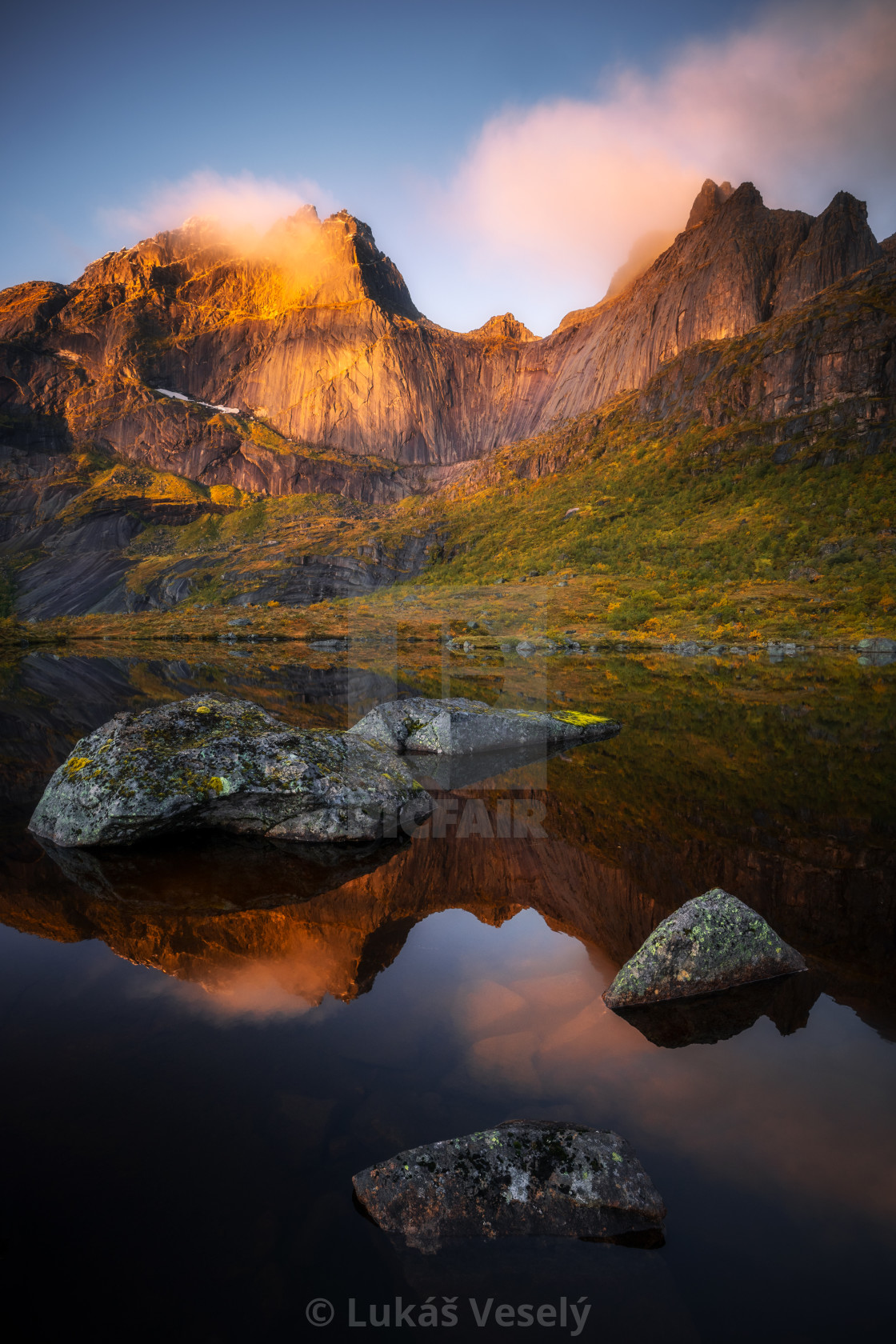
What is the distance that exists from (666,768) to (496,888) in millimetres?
7613

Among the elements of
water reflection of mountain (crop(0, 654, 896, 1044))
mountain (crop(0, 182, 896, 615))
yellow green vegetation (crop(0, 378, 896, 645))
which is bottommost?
water reflection of mountain (crop(0, 654, 896, 1044))

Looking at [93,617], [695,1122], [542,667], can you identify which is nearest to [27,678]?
[542,667]

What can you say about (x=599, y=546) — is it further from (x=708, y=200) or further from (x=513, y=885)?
(x=708, y=200)

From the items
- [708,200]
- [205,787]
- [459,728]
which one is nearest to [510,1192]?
[205,787]

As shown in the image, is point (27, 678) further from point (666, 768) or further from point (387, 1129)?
point (387, 1129)

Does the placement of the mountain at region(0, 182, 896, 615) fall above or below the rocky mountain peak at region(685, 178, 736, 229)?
below

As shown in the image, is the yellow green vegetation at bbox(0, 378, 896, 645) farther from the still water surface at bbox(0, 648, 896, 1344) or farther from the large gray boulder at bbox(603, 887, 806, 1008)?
the large gray boulder at bbox(603, 887, 806, 1008)

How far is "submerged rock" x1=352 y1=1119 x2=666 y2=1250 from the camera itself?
11.7ft

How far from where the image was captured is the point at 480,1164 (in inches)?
151

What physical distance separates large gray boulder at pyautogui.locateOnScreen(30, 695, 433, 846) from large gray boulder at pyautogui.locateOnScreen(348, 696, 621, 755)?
169 inches

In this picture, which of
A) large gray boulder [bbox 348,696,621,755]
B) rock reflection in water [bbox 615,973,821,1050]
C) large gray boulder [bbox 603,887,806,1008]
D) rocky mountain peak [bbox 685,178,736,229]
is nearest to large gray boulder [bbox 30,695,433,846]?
large gray boulder [bbox 348,696,621,755]

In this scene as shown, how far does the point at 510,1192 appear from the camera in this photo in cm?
371

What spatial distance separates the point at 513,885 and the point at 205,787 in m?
5.10

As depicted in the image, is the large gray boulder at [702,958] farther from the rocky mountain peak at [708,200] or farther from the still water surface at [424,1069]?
the rocky mountain peak at [708,200]
